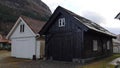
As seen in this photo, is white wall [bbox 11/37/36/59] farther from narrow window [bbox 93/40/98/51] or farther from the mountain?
the mountain

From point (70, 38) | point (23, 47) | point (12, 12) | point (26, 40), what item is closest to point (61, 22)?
point (70, 38)

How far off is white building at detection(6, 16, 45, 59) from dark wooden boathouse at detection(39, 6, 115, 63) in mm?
1411

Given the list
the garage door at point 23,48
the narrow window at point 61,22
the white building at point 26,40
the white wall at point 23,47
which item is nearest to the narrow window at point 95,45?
the narrow window at point 61,22

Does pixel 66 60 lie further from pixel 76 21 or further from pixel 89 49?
pixel 76 21

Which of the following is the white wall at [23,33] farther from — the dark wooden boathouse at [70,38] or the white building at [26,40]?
the dark wooden boathouse at [70,38]

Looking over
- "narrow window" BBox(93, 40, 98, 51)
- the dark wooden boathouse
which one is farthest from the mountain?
"narrow window" BBox(93, 40, 98, 51)

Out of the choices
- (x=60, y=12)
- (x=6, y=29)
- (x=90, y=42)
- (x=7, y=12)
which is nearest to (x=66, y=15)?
(x=60, y=12)

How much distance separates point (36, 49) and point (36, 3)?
246ft

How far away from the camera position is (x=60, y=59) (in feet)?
62.5

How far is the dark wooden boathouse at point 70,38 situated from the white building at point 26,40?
4.63 feet

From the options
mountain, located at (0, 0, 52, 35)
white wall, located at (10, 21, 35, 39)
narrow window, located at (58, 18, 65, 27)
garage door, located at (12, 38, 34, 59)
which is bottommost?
garage door, located at (12, 38, 34, 59)

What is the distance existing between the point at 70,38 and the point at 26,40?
743 cm

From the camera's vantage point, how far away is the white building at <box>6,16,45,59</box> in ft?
71.6

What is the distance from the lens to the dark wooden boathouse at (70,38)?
56.9 feet
